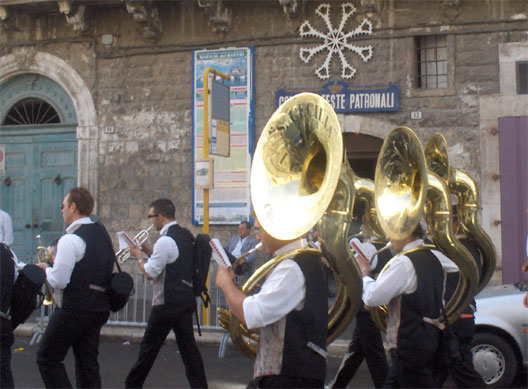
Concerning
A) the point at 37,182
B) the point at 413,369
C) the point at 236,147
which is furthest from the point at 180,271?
the point at 37,182

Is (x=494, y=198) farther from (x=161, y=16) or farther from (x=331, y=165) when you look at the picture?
(x=331, y=165)

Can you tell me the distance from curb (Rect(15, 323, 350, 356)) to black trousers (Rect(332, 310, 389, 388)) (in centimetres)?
244

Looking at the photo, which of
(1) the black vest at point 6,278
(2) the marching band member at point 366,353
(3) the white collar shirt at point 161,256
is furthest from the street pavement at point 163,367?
(1) the black vest at point 6,278

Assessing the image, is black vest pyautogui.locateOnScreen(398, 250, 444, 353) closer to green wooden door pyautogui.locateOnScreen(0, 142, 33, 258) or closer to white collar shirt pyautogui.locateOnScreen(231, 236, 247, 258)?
white collar shirt pyautogui.locateOnScreen(231, 236, 247, 258)

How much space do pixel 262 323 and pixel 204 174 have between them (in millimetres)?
5908

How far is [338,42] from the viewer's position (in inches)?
473

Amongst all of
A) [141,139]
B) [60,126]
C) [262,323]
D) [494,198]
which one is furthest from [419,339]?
[60,126]

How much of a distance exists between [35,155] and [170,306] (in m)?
8.87

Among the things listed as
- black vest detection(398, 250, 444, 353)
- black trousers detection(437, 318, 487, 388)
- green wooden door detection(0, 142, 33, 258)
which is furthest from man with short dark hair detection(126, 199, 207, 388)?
green wooden door detection(0, 142, 33, 258)

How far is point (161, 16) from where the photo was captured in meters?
13.0

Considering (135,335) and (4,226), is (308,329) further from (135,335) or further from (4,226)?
(4,226)

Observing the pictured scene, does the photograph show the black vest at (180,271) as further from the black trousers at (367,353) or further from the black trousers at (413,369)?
the black trousers at (413,369)

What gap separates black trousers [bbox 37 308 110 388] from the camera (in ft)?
16.2

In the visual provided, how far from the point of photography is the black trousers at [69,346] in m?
4.94
